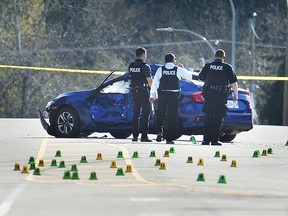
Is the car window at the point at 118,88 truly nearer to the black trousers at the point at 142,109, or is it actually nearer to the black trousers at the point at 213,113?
the black trousers at the point at 142,109

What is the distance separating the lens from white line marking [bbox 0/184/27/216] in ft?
44.0

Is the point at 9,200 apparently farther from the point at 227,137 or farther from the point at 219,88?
the point at 227,137

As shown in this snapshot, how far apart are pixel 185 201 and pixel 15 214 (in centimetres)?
210

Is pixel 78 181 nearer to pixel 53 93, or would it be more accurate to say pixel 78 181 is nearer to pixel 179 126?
pixel 179 126

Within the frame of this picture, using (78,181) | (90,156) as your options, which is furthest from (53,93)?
(78,181)

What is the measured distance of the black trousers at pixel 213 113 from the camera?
26.0 meters

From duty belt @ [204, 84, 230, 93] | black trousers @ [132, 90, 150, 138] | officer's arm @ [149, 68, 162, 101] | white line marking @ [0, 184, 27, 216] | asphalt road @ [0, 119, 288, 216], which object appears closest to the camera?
white line marking @ [0, 184, 27, 216]

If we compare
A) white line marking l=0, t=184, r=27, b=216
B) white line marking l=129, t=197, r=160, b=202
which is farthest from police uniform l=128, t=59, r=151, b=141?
white line marking l=129, t=197, r=160, b=202

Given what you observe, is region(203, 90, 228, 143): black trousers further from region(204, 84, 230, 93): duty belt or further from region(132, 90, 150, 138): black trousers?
region(132, 90, 150, 138): black trousers

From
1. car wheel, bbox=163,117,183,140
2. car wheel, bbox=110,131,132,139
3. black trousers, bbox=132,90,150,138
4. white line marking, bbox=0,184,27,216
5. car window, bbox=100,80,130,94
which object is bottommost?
white line marking, bbox=0,184,27,216

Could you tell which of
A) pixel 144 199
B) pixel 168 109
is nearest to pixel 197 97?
pixel 168 109

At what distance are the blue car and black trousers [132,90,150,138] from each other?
467 mm

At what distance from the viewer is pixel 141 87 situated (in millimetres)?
26828

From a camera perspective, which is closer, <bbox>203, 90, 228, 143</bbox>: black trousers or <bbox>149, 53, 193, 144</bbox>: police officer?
<bbox>203, 90, 228, 143</bbox>: black trousers
